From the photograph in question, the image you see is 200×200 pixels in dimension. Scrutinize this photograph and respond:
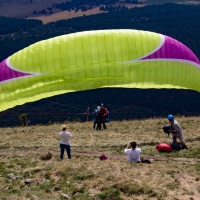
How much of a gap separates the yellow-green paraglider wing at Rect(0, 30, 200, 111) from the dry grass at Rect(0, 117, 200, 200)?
9.18 ft

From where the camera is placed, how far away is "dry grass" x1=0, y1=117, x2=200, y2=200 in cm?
1207

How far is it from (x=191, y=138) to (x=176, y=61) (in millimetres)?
3989

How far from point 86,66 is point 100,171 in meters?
7.30

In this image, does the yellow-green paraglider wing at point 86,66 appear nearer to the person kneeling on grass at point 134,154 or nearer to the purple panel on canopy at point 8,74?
the purple panel on canopy at point 8,74

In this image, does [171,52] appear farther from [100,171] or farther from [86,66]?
[100,171]

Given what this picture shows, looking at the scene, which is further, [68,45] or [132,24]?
[132,24]

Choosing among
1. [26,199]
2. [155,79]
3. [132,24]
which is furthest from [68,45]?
[132,24]

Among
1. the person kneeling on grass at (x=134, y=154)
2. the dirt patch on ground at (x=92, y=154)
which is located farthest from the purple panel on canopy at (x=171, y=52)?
the person kneeling on grass at (x=134, y=154)

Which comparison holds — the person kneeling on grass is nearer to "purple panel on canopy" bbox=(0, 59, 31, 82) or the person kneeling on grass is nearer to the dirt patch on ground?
the dirt patch on ground

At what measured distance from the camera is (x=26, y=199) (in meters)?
11.9

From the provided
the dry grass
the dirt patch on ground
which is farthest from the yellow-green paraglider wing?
the dry grass

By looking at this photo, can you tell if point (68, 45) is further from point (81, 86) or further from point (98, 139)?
point (98, 139)

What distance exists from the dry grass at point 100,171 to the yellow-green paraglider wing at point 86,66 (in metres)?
2.80

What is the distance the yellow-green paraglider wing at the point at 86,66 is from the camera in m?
19.5
